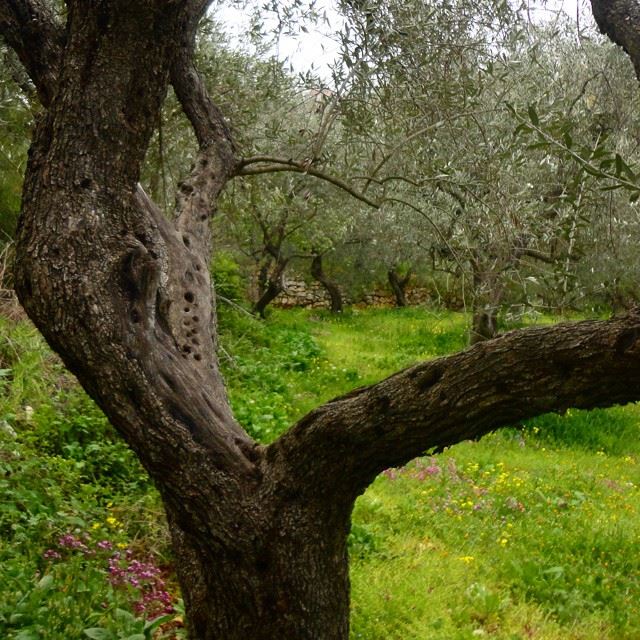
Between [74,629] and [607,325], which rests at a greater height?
[607,325]

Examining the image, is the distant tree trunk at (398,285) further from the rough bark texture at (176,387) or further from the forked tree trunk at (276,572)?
the rough bark texture at (176,387)

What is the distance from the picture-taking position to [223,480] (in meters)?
3.22

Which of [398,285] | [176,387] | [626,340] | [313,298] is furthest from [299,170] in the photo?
[313,298]

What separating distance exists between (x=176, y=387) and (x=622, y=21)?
2.82 metres

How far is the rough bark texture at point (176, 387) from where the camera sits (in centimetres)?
289

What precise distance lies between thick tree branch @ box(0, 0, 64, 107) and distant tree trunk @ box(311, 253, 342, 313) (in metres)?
17.1

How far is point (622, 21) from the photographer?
385 centimetres

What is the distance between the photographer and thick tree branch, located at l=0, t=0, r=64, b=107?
4.34 m

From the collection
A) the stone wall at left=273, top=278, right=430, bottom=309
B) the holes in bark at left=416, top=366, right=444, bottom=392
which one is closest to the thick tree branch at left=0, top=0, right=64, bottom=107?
the holes in bark at left=416, top=366, right=444, bottom=392

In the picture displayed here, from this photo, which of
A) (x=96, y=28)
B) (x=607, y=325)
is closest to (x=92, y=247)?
(x=96, y=28)

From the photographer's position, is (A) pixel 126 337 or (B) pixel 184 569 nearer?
(A) pixel 126 337

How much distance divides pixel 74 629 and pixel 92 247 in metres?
2.01

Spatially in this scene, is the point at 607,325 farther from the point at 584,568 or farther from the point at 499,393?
the point at 584,568

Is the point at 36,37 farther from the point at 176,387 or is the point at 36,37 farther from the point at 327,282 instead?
the point at 327,282
